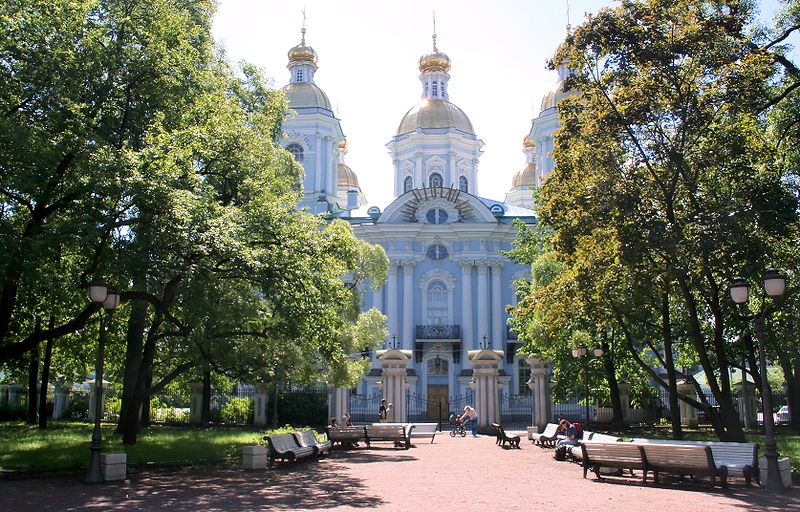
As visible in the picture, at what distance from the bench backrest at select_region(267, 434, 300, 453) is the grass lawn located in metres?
1.42

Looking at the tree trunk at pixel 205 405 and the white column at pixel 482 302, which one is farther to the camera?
the white column at pixel 482 302

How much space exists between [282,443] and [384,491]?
499cm

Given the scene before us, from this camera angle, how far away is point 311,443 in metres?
18.9

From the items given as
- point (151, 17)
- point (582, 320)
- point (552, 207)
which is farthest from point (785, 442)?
point (151, 17)

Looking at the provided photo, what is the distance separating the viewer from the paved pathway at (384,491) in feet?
35.6

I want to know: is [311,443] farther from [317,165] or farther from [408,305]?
[317,165]

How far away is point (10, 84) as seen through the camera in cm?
1466

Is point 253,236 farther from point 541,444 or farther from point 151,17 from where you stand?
point 541,444

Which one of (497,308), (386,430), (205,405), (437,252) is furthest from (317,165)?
(386,430)

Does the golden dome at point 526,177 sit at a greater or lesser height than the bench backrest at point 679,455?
greater

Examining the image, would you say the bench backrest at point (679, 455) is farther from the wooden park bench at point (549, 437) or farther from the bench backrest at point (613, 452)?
the wooden park bench at point (549, 437)

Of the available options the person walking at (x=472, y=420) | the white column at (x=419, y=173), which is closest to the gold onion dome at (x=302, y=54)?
the white column at (x=419, y=173)

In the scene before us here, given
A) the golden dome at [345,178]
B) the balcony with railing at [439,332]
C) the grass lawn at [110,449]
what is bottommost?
the grass lawn at [110,449]

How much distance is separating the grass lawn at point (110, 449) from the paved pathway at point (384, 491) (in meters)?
1.08
